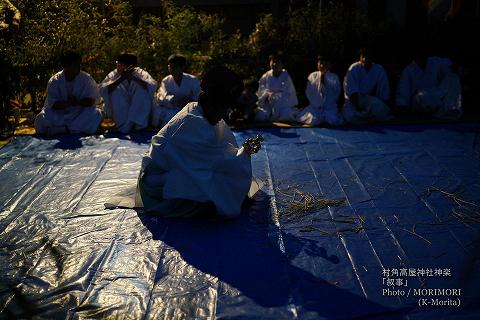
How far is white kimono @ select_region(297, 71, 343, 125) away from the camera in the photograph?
8.36 metres

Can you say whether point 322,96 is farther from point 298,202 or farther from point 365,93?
point 298,202

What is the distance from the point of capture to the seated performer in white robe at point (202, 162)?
181 inches

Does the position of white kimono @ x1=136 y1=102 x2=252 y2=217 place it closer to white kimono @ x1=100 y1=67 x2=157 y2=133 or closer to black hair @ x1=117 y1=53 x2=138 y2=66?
white kimono @ x1=100 y1=67 x2=157 y2=133

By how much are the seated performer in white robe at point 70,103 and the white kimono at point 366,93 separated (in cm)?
388

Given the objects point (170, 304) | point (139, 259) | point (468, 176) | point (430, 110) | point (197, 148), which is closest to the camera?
point (170, 304)

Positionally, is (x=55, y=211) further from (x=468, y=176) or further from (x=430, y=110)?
(x=430, y=110)

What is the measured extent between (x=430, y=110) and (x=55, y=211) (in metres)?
6.21

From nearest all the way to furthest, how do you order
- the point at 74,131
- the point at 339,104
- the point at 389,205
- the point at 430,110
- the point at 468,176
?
the point at 389,205
the point at 468,176
the point at 74,131
the point at 430,110
the point at 339,104

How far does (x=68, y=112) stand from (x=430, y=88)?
19.0 ft

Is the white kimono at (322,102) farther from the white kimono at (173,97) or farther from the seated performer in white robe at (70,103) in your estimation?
the seated performer in white robe at (70,103)

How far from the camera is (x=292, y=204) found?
16.5ft

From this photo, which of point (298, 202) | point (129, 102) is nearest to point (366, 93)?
point (129, 102)

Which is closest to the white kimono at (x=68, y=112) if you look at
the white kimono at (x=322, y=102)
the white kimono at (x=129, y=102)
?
the white kimono at (x=129, y=102)

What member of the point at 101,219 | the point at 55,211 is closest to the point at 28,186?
the point at 55,211
